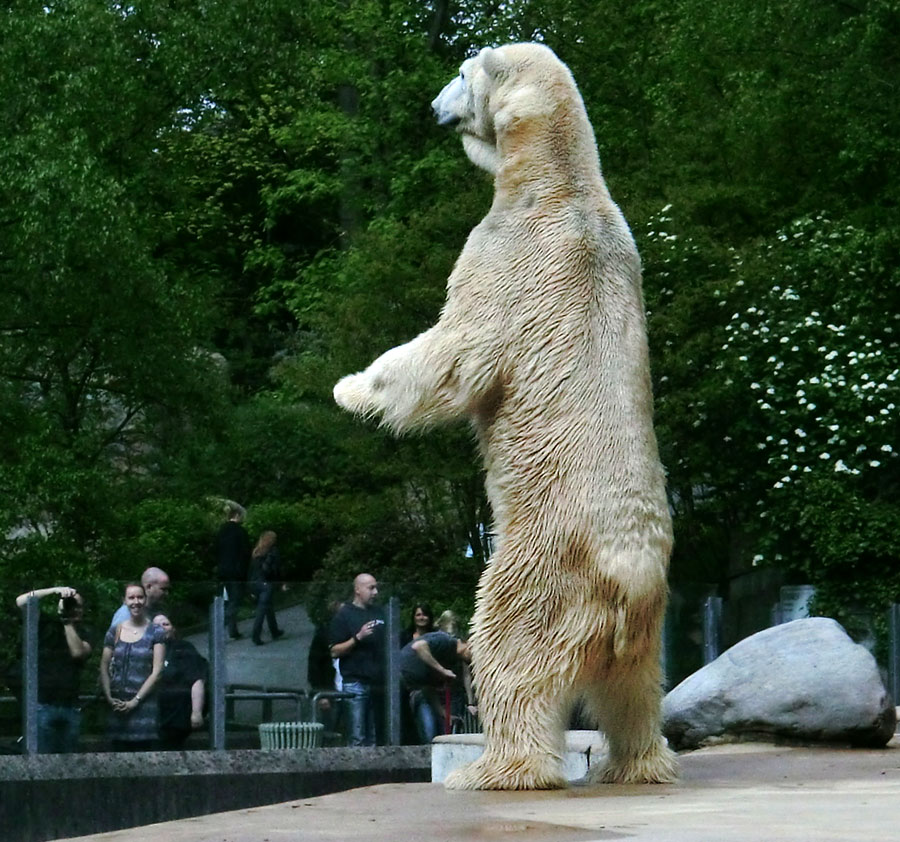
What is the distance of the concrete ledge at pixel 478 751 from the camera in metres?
8.09

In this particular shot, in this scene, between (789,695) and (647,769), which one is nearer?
(647,769)

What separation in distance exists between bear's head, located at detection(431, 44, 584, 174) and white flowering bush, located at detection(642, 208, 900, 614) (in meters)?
11.3

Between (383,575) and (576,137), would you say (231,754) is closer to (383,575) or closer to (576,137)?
(576,137)

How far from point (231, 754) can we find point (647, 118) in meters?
16.6

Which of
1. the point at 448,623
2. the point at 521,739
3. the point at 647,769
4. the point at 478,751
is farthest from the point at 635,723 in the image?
the point at 448,623

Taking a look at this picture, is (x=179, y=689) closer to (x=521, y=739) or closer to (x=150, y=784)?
(x=150, y=784)

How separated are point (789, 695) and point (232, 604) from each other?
4391mm

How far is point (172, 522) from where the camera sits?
24.4m

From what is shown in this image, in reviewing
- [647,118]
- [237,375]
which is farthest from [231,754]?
[237,375]

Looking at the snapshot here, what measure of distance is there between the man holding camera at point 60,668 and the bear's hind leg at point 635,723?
4.71m

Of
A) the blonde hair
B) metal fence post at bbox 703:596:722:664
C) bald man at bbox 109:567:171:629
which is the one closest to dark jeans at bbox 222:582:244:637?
bald man at bbox 109:567:171:629

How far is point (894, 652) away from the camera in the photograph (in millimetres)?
15023

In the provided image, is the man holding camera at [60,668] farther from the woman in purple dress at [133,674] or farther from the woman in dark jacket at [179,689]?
the woman in dark jacket at [179,689]

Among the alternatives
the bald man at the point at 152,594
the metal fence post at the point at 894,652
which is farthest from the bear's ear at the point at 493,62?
the metal fence post at the point at 894,652
